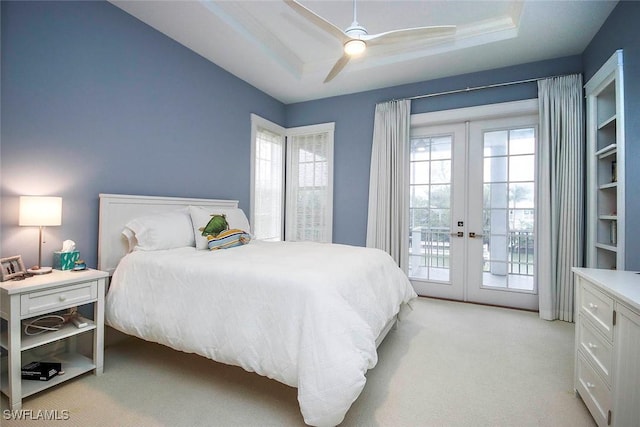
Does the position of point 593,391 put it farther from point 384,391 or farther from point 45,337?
point 45,337

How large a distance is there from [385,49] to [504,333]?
10.7 ft

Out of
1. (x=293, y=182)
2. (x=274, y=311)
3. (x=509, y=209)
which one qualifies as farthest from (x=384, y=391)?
(x=293, y=182)

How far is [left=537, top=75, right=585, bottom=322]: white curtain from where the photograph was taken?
10.2ft

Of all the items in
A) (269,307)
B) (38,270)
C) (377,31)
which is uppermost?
(377,31)

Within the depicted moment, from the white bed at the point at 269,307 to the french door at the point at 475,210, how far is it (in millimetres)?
1691

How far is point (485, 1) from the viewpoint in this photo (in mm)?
2695

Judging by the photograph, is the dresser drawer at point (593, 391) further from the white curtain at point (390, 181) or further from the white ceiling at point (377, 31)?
the white ceiling at point (377, 31)

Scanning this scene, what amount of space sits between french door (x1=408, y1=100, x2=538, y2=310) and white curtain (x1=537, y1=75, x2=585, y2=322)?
0.74 ft

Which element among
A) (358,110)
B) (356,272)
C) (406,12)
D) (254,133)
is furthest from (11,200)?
(358,110)

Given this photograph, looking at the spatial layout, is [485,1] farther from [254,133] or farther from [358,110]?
[254,133]

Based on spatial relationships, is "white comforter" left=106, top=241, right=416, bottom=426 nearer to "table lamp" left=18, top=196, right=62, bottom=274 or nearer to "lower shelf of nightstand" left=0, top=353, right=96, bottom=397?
"lower shelf of nightstand" left=0, top=353, right=96, bottom=397

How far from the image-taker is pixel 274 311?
1623 mm

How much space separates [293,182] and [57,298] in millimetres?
3367

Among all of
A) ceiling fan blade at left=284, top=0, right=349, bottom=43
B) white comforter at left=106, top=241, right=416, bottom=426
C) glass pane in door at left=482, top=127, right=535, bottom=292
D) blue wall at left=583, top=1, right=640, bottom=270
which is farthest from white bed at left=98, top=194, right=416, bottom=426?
glass pane in door at left=482, top=127, right=535, bottom=292
